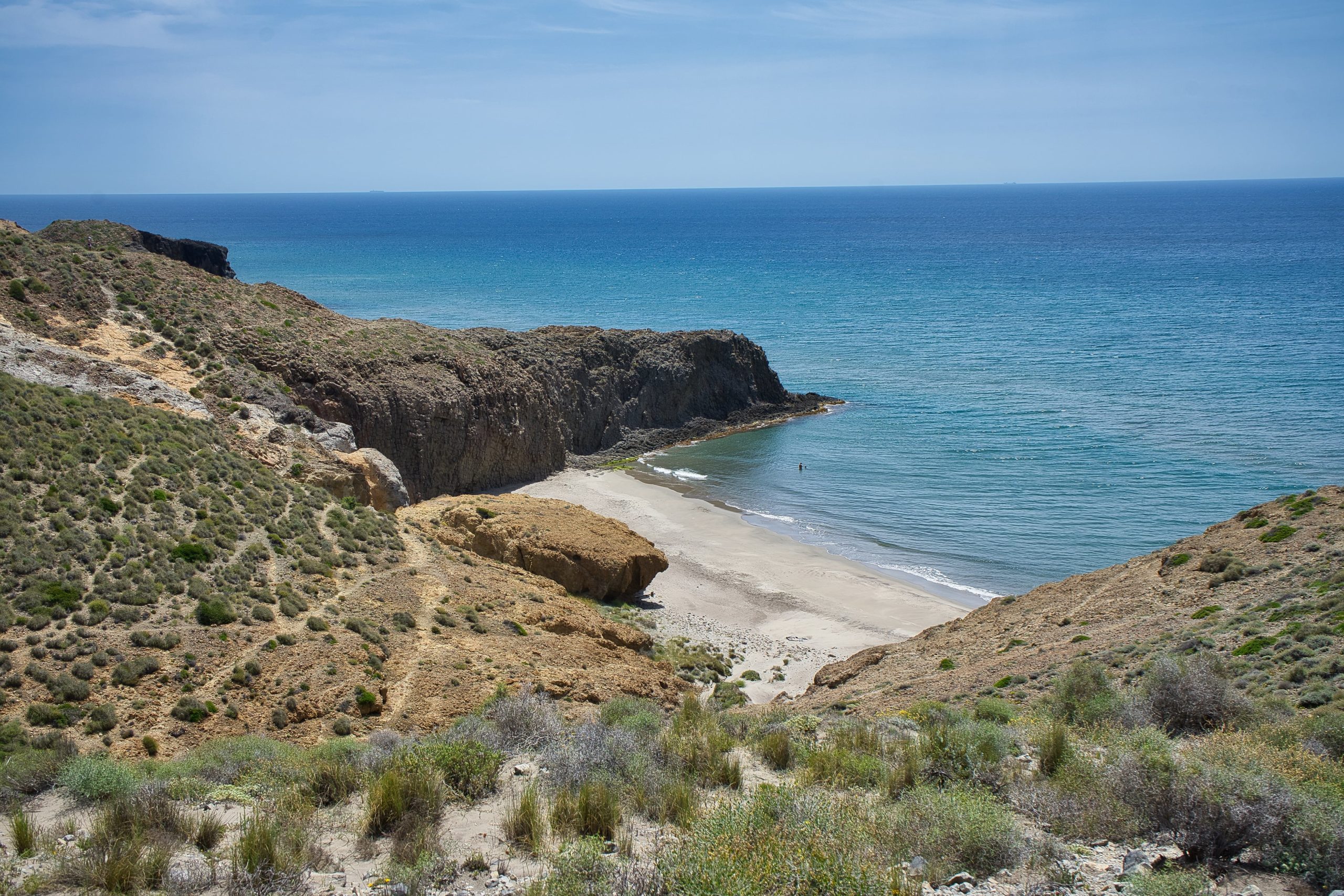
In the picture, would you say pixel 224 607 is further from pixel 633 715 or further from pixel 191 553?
pixel 633 715

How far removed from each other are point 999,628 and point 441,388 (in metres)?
26.8

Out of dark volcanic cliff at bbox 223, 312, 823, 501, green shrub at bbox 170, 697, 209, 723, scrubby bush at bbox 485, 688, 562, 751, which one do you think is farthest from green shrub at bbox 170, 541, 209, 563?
dark volcanic cliff at bbox 223, 312, 823, 501

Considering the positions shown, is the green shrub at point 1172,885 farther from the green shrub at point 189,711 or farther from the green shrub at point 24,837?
the green shrub at point 189,711

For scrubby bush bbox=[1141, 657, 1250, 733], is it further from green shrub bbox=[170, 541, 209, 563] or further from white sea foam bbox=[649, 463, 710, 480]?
white sea foam bbox=[649, 463, 710, 480]

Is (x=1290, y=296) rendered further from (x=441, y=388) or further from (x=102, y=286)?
(x=102, y=286)

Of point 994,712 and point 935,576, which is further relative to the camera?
point 935,576

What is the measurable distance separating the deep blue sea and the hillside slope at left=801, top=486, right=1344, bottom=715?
8862mm

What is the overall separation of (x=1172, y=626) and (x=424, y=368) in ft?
106

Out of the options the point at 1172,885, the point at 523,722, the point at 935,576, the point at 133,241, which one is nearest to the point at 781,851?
the point at 1172,885

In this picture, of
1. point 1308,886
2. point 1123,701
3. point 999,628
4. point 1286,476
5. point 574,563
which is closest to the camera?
point 1308,886

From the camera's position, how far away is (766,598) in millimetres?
30078

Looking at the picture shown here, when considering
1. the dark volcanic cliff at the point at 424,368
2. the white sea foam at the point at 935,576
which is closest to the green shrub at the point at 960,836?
the white sea foam at the point at 935,576

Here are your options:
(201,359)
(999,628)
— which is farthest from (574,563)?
(201,359)

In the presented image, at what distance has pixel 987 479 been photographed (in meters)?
41.6
